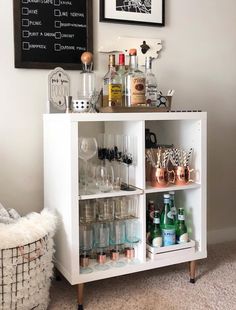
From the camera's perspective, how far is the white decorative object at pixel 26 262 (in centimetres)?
160

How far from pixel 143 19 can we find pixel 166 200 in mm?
1010

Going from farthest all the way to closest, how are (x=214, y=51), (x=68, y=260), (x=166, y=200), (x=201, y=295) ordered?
(x=214, y=51) < (x=166, y=200) < (x=201, y=295) < (x=68, y=260)

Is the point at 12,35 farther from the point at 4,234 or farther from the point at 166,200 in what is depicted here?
the point at 166,200

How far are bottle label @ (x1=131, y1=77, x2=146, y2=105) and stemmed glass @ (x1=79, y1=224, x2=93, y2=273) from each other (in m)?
0.62

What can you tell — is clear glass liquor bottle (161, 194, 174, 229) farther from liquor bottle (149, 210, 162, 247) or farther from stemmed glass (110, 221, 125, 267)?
stemmed glass (110, 221, 125, 267)

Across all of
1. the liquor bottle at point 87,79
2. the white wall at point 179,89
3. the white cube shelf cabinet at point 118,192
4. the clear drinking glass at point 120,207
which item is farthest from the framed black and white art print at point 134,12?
the clear drinking glass at point 120,207

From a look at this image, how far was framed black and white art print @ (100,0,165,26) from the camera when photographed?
86.7 inches

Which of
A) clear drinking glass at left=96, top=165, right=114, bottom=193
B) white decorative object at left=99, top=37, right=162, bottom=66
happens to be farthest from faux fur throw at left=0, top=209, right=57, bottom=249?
white decorative object at left=99, top=37, right=162, bottom=66

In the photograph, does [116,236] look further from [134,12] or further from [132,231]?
[134,12]

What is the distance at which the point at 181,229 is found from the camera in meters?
2.05

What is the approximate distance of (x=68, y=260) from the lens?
5.89ft

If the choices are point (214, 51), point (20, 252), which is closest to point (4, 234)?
point (20, 252)

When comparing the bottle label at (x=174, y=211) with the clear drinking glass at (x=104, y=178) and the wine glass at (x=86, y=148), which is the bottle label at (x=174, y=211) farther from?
→ the wine glass at (x=86, y=148)

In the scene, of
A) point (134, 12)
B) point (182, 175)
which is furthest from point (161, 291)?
point (134, 12)
